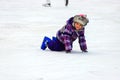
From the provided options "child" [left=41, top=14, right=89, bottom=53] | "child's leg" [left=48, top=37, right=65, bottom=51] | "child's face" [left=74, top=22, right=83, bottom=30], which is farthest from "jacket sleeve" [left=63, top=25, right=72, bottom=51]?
"child's leg" [left=48, top=37, right=65, bottom=51]

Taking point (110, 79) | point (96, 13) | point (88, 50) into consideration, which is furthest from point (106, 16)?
point (110, 79)

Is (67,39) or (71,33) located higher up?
(71,33)

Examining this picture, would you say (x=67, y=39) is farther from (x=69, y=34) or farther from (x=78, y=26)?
(x=78, y=26)

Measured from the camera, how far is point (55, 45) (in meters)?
8.93

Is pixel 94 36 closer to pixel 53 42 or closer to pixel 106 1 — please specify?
pixel 53 42

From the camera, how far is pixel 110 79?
6074mm

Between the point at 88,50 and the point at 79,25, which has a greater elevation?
the point at 79,25

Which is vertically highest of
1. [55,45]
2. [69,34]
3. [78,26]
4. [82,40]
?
[78,26]

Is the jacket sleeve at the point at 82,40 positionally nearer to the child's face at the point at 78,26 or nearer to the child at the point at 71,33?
the child at the point at 71,33

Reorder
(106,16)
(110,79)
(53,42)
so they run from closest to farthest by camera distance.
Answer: (110,79)
(53,42)
(106,16)

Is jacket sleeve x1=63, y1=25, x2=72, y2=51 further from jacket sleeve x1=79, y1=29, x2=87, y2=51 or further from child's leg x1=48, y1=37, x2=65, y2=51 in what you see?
child's leg x1=48, y1=37, x2=65, y2=51

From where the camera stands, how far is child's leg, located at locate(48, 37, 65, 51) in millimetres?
8898

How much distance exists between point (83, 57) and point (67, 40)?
2.06ft

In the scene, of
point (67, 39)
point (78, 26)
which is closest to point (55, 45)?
point (67, 39)
